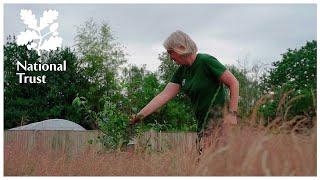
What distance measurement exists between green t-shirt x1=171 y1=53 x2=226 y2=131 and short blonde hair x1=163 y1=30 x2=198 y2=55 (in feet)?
0.39

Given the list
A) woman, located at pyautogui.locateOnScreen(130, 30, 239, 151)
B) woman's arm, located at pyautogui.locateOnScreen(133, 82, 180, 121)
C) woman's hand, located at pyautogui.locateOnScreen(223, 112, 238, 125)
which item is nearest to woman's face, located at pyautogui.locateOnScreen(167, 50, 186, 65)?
woman, located at pyautogui.locateOnScreen(130, 30, 239, 151)

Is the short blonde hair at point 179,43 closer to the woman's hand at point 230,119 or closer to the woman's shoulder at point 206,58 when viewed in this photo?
the woman's shoulder at point 206,58

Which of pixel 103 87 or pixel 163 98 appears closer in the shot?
pixel 163 98

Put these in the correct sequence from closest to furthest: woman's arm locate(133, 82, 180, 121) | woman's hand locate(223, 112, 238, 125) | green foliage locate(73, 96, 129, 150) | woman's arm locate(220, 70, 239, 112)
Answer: woman's hand locate(223, 112, 238, 125) < woman's arm locate(220, 70, 239, 112) < woman's arm locate(133, 82, 180, 121) < green foliage locate(73, 96, 129, 150)

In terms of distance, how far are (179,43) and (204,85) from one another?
32 cm

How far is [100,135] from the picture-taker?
22.2ft

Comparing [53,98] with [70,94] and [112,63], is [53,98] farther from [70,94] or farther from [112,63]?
[112,63]

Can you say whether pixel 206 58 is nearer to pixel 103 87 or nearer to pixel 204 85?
pixel 204 85

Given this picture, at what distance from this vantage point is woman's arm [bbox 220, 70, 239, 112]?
11.5ft

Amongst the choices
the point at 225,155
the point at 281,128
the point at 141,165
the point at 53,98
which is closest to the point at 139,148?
the point at 141,165

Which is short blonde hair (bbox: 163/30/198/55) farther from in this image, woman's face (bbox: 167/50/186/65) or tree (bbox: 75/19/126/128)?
tree (bbox: 75/19/126/128)

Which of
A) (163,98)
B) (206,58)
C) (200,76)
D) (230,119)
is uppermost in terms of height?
(206,58)

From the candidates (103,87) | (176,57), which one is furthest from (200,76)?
(103,87)

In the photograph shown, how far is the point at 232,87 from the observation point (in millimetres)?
3633
